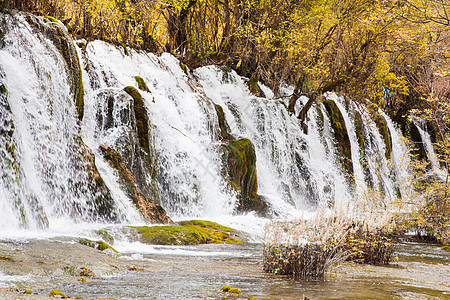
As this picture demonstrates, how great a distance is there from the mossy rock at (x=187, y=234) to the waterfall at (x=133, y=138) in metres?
1.41

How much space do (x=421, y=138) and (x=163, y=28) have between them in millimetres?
20523

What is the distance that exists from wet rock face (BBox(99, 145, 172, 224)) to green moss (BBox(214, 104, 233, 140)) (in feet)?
19.4

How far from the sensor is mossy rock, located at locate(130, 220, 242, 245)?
9.03 meters

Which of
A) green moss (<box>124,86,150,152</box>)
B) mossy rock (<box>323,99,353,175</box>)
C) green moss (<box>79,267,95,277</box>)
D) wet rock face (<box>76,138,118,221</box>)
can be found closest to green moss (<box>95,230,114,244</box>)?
wet rock face (<box>76,138,118,221</box>)

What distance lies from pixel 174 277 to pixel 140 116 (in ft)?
28.6

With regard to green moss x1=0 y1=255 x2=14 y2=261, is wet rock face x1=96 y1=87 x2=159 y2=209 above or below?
above

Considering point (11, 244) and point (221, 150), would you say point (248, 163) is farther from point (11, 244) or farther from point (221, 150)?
point (11, 244)

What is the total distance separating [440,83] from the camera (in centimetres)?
2356

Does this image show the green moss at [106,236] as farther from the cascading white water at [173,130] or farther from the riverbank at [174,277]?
the cascading white water at [173,130]

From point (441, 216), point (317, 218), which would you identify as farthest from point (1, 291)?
point (441, 216)

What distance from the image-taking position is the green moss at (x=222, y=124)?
1725cm

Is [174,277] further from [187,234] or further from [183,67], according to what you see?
[183,67]

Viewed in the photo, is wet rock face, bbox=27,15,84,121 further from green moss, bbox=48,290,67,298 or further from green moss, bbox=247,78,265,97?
green moss, bbox=247,78,265,97

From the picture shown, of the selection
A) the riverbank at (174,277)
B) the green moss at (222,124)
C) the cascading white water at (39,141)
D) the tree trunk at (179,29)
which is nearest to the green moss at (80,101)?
the cascading white water at (39,141)
